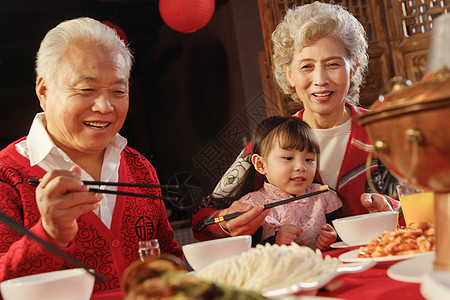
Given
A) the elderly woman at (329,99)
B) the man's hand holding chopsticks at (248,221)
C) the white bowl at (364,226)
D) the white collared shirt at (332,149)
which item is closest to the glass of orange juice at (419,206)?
the white bowl at (364,226)

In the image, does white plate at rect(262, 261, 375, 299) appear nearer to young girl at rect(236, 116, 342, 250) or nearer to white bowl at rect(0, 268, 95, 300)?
white bowl at rect(0, 268, 95, 300)

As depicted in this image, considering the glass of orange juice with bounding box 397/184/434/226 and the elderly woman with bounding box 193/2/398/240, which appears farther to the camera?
the elderly woman with bounding box 193/2/398/240

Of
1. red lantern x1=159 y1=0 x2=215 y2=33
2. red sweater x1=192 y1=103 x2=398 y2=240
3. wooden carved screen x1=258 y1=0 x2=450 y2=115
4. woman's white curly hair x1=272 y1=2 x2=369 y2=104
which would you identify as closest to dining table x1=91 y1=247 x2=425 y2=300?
red sweater x1=192 y1=103 x2=398 y2=240

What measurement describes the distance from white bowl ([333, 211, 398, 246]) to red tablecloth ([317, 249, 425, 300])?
0.33 meters

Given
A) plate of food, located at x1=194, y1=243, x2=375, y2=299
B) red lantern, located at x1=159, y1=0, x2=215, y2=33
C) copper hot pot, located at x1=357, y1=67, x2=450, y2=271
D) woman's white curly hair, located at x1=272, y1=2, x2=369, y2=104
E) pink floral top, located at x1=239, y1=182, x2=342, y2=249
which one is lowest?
pink floral top, located at x1=239, y1=182, x2=342, y2=249

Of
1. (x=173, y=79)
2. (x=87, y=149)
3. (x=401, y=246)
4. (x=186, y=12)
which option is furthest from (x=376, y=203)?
(x=173, y=79)

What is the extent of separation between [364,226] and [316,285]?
23.0 inches

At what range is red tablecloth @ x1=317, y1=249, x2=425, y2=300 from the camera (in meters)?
0.76

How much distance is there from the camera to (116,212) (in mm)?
1594

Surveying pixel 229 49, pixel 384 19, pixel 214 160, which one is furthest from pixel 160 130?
pixel 384 19

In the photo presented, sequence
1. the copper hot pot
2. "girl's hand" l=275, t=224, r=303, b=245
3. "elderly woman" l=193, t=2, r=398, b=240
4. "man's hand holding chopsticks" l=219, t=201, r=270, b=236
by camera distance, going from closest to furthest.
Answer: the copper hot pot < "man's hand holding chopsticks" l=219, t=201, r=270, b=236 < "girl's hand" l=275, t=224, r=303, b=245 < "elderly woman" l=193, t=2, r=398, b=240

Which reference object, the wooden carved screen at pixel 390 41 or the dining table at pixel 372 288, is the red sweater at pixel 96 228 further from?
the wooden carved screen at pixel 390 41

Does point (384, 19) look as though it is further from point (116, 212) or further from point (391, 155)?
point (391, 155)

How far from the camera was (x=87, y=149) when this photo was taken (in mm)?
1655
